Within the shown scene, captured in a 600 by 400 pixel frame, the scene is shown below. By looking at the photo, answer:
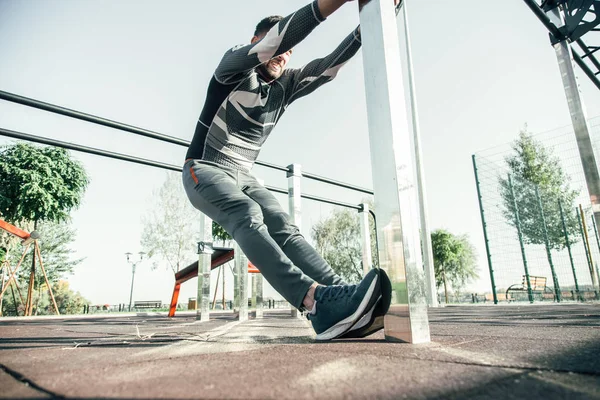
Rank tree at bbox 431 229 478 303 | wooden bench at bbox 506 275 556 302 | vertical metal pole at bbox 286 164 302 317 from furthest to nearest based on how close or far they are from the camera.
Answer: tree at bbox 431 229 478 303 < wooden bench at bbox 506 275 556 302 < vertical metal pole at bbox 286 164 302 317

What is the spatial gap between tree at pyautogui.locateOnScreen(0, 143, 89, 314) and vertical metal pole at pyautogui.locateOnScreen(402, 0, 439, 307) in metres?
13.3

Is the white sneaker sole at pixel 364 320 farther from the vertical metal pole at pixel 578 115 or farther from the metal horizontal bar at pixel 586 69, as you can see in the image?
the metal horizontal bar at pixel 586 69

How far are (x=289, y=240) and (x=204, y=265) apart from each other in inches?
88.3

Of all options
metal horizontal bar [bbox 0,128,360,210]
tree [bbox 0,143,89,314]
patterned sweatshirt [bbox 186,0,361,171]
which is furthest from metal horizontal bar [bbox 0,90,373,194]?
tree [bbox 0,143,89,314]

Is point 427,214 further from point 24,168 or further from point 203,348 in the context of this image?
point 24,168

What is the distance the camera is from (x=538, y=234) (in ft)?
24.6

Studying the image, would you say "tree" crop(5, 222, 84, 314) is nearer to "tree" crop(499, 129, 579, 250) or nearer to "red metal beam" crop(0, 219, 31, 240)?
"red metal beam" crop(0, 219, 31, 240)

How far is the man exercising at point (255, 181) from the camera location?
106 centimetres

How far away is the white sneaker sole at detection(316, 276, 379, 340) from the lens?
1010 millimetres

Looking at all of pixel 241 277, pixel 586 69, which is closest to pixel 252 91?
pixel 241 277

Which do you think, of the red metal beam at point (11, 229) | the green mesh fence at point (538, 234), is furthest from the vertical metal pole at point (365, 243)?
the red metal beam at point (11, 229)

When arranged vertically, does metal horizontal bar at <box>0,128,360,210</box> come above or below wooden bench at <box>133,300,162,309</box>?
above

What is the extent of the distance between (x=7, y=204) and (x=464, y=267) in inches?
1036

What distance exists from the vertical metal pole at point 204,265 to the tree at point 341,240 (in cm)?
1736
